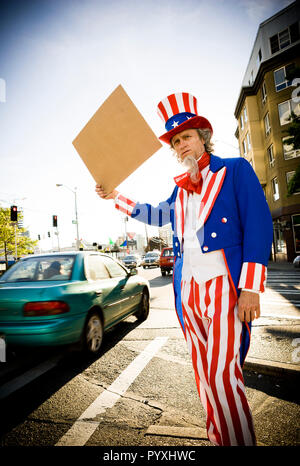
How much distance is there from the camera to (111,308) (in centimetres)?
436

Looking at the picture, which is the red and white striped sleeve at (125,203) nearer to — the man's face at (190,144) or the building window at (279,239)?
the man's face at (190,144)

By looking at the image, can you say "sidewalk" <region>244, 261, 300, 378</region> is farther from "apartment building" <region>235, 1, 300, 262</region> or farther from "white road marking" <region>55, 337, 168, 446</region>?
"apartment building" <region>235, 1, 300, 262</region>

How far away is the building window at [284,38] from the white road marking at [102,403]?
87.4ft

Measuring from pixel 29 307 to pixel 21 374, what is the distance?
2.63 ft

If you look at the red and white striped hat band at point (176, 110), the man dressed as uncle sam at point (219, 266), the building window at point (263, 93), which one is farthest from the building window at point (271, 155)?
the man dressed as uncle sam at point (219, 266)

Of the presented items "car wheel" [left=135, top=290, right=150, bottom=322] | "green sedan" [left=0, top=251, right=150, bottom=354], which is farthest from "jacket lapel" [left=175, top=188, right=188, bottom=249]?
"car wheel" [left=135, top=290, right=150, bottom=322]

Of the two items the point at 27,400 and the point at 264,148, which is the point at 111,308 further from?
the point at 264,148

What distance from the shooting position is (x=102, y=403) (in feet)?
8.31

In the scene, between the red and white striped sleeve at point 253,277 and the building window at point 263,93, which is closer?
the red and white striped sleeve at point 253,277

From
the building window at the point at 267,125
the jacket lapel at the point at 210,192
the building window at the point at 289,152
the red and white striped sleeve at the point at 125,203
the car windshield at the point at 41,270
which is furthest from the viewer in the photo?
the building window at the point at 267,125

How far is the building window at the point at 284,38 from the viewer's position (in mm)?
21016

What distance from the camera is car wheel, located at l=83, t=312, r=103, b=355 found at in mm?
3596

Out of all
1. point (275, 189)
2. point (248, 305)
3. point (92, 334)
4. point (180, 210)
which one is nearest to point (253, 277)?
point (248, 305)

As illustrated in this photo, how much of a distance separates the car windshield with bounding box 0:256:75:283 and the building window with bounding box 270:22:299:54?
26.3 metres
